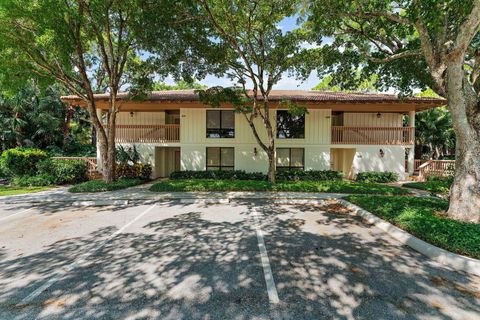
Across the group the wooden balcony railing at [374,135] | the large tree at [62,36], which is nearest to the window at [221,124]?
the large tree at [62,36]

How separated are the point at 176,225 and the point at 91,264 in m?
2.34

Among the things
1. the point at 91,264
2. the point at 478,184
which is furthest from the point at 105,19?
the point at 478,184

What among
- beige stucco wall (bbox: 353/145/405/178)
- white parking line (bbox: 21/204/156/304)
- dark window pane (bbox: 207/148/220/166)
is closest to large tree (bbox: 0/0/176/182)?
dark window pane (bbox: 207/148/220/166)

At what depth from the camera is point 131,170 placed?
47.1 ft

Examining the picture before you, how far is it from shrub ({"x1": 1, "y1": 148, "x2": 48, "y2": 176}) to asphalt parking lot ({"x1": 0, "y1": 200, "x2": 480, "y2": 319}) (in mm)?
8225

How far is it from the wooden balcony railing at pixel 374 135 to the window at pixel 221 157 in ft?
23.0

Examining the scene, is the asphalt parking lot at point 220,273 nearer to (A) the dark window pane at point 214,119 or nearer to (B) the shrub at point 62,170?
(B) the shrub at point 62,170

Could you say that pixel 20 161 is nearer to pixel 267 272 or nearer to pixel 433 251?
pixel 267 272

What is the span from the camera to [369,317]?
266 centimetres

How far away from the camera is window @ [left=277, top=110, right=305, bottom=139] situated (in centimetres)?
1570

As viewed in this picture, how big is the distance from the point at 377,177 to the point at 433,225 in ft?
34.2

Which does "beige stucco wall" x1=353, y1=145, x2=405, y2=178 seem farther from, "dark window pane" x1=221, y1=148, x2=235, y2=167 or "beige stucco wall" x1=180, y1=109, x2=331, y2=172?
"dark window pane" x1=221, y1=148, x2=235, y2=167

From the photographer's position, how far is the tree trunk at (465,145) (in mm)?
5500

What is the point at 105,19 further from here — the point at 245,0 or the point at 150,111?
the point at 150,111
